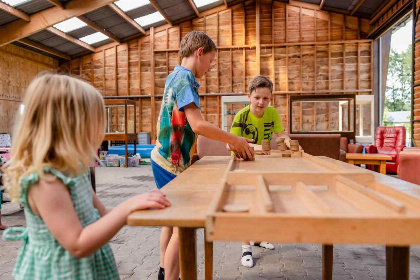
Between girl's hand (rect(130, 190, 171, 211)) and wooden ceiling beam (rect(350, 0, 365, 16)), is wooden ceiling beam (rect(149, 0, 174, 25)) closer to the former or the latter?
wooden ceiling beam (rect(350, 0, 365, 16))

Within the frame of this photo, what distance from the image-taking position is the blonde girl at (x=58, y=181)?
36.4 inches

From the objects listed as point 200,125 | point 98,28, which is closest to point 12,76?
point 98,28

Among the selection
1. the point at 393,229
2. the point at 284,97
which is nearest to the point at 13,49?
the point at 284,97

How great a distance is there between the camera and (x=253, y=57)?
1450cm

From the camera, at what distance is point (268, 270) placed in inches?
108

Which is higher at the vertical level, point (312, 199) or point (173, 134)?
point (173, 134)

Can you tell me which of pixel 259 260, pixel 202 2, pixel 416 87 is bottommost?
pixel 259 260

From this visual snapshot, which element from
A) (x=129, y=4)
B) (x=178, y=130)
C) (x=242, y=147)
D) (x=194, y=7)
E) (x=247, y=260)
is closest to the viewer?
(x=178, y=130)

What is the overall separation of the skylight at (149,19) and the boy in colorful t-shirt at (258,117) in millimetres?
11769

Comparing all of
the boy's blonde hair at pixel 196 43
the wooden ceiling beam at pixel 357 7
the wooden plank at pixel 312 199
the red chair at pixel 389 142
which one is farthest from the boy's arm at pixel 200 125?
the wooden ceiling beam at pixel 357 7

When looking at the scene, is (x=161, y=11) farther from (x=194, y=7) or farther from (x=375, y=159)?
(x=375, y=159)

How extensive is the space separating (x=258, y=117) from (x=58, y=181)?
248 centimetres

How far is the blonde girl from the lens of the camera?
3.03ft

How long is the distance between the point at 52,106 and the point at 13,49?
14324mm
